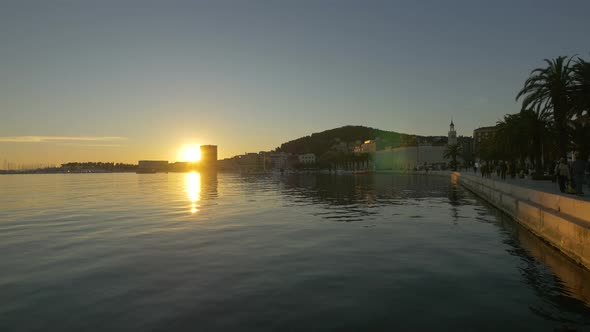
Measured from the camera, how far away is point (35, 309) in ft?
31.3

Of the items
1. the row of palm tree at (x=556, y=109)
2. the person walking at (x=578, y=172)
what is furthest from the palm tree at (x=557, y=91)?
Answer: the person walking at (x=578, y=172)

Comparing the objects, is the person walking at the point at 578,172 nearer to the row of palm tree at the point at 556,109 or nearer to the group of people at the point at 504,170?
the row of palm tree at the point at 556,109

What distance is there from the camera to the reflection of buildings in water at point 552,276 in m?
9.27

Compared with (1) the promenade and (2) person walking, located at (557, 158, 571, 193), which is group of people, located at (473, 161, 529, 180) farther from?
(2) person walking, located at (557, 158, 571, 193)

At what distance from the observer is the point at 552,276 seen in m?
11.8

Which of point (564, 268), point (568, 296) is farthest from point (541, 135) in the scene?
point (568, 296)

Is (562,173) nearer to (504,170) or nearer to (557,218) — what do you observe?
(557,218)

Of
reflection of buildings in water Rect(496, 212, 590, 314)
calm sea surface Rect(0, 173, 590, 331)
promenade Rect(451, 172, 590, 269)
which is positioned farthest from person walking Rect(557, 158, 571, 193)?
reflection of buildings in water Rect(496, 212, 590, 314)

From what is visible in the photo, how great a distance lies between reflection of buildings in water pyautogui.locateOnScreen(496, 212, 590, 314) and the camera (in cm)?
927

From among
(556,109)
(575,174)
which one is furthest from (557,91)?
(575,174)

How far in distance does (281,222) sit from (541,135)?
114 feet

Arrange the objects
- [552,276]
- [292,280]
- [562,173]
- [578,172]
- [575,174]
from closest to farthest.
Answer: [292,280]
[552,276]
[578,172]
[575,174]
[562,173]

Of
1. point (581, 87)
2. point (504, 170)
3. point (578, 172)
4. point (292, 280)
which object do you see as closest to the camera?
point (292, 280)

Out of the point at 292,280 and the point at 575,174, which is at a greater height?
the point at 575,174
